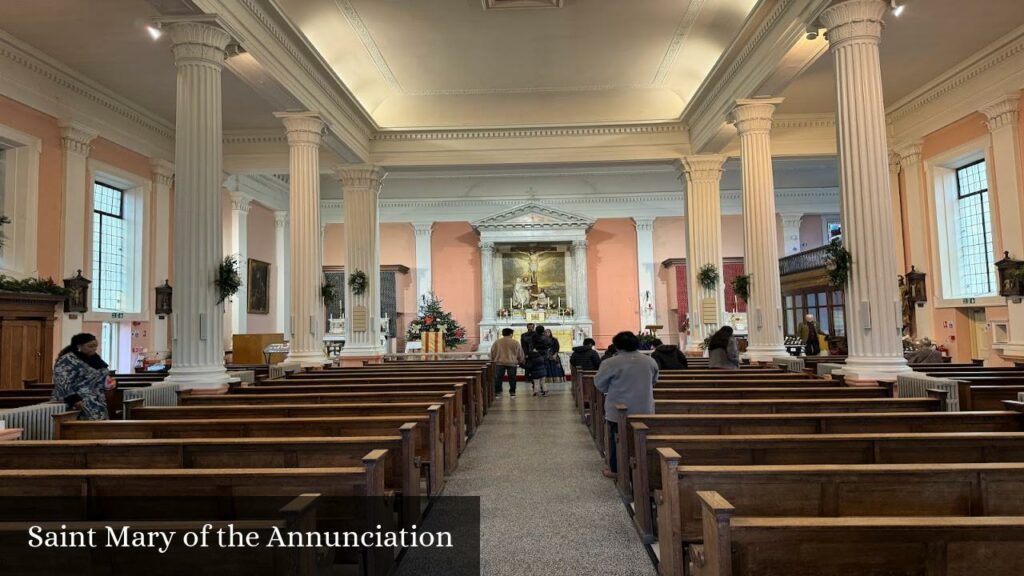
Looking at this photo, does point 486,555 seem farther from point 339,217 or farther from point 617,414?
point 339,217

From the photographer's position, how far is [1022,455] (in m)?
3.15

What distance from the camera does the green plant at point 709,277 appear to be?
12844 millimetres

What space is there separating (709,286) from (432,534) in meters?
10.3

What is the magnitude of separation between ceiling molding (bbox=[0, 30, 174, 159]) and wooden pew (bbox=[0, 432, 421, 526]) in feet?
28.4

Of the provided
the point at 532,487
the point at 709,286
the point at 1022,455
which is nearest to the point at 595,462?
the point at 532,487

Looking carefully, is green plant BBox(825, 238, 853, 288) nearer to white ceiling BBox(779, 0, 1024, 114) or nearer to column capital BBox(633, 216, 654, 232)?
white ceiling BBox(779, 0, 1024, 114)

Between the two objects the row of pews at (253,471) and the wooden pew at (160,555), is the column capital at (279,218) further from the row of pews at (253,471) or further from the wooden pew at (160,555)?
the wooden pew at (160,555)

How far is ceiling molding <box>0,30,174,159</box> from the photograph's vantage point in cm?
930

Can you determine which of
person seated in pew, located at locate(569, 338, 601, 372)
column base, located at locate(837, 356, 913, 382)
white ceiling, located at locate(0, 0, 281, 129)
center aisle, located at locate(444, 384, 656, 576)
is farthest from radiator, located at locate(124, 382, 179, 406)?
column base, located at locate(837, 356, 913, 382)

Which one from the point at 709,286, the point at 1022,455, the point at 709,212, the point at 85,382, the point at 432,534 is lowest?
the point at 432,534

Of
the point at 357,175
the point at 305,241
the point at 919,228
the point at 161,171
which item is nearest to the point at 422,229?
the point at 357,175

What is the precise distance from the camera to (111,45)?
947 cm

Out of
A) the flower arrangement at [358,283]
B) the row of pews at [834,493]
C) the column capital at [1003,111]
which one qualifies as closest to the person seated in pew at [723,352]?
the row of pews at [834,493]

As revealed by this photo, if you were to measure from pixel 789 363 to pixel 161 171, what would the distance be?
40.9 feet
